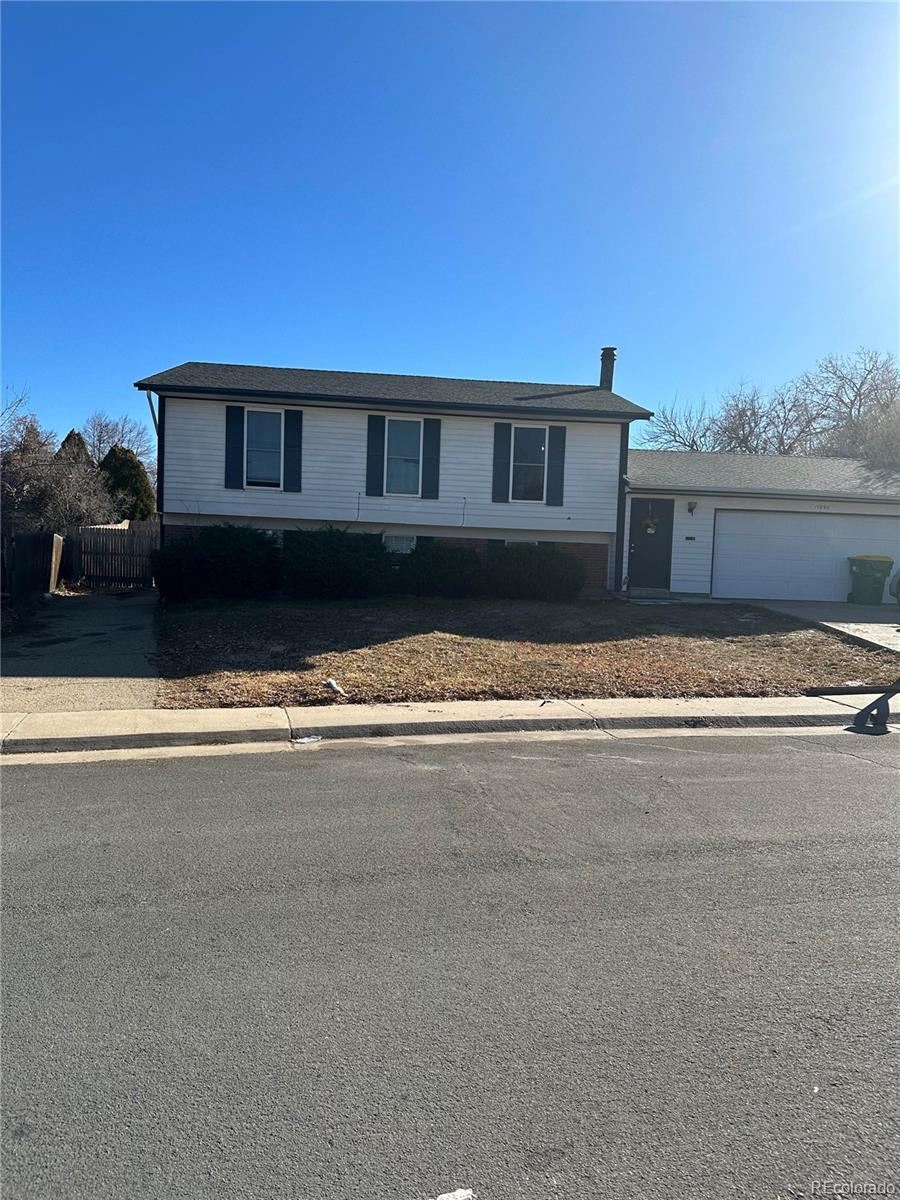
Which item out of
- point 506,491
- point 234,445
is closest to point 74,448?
point 234,445

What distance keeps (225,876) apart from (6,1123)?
2.02 m

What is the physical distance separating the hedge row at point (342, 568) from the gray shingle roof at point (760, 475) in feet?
12.0

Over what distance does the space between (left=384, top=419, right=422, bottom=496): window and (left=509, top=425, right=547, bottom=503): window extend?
234cm

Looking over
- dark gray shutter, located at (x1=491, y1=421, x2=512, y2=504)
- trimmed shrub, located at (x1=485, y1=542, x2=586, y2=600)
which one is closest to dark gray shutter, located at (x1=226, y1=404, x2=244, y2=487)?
dark gray shutter, located at (x1=491, y1=421, x2=512, y2=504)

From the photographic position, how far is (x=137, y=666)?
11633mm

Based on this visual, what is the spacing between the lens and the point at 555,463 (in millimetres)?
19547

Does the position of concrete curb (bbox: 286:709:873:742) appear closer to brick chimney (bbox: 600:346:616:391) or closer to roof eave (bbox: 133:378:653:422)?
roof eave (bbox: 133:378:653:422)

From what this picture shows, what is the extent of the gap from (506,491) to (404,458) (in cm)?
256

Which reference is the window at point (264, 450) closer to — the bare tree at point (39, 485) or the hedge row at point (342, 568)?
the hedge row at point (342, 568)

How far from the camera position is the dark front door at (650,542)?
1969 centimetres

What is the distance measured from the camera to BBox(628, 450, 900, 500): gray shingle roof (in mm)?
19281

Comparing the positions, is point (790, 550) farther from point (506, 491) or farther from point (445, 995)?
point (445, 995)

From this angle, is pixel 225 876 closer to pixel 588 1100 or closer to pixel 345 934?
pixel 345 934

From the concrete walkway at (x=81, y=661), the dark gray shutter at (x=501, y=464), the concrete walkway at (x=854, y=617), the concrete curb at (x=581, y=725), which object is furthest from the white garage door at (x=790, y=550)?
the concrete walkway at (x=81, y=661)
